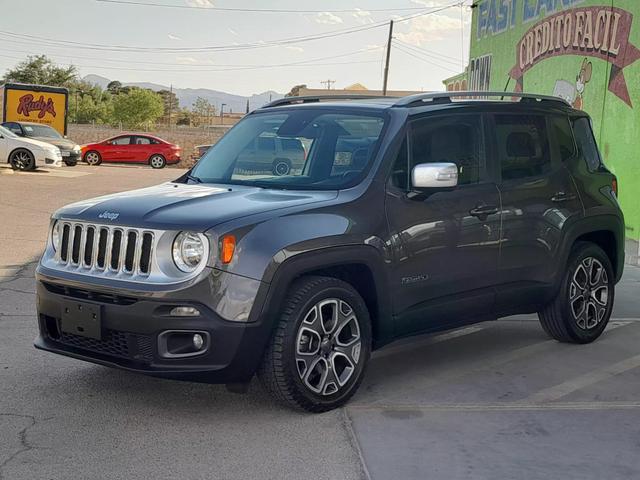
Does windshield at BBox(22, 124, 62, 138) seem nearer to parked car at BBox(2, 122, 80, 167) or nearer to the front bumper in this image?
parked car at BBox(2, 122, 80, 167)

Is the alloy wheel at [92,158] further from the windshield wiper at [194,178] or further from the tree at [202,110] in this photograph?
the tree at [202,110]

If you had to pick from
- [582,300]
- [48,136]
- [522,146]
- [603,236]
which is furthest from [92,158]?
[522,146]

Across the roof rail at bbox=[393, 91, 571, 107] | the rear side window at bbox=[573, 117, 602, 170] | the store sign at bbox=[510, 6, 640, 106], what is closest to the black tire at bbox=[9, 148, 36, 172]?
the store sign at bbox=[510, 6, 640, 106]

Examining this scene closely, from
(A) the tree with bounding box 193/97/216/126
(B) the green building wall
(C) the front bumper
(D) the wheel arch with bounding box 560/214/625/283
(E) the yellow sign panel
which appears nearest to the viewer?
(C) the front bumper

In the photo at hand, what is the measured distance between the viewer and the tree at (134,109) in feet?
285

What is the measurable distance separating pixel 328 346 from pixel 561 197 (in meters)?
2.42

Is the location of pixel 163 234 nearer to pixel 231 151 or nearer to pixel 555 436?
pixel 231 151

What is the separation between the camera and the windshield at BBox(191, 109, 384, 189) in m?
5.35

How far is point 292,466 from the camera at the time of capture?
414cm

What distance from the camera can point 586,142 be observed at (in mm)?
6828

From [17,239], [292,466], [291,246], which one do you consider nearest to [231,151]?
[291,246]

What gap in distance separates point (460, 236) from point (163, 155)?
32106 millimetres

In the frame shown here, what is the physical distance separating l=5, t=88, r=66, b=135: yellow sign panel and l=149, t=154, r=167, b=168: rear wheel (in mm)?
5207

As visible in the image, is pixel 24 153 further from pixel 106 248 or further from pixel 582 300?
pixel 106 248
